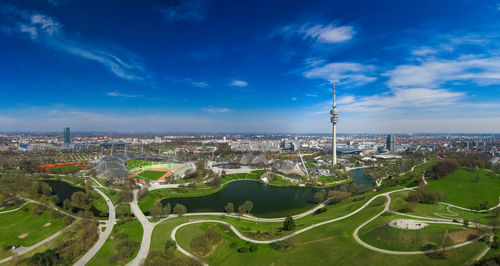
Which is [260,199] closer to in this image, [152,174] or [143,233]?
[143,233]

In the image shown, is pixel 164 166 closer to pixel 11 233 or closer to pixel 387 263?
pixel 11 233

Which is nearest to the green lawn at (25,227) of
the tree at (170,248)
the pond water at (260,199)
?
the pond water at (260,199)

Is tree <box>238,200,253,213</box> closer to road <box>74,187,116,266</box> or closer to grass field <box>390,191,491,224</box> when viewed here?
road <box>74,187,116,266</box>

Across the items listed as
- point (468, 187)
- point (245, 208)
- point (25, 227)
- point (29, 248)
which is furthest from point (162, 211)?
point (468, 187)

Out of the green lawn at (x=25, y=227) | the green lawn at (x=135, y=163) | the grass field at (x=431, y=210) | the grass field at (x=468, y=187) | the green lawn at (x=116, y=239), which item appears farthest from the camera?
the green lawn at (x=135, y=163)

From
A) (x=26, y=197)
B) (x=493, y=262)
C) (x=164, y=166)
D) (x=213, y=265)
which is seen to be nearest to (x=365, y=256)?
(x=493, y=262)

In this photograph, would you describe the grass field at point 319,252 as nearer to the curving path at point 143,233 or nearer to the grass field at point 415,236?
the curving path at point 143,233

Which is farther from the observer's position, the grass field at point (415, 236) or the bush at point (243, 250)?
the bush at point (243, 250)
